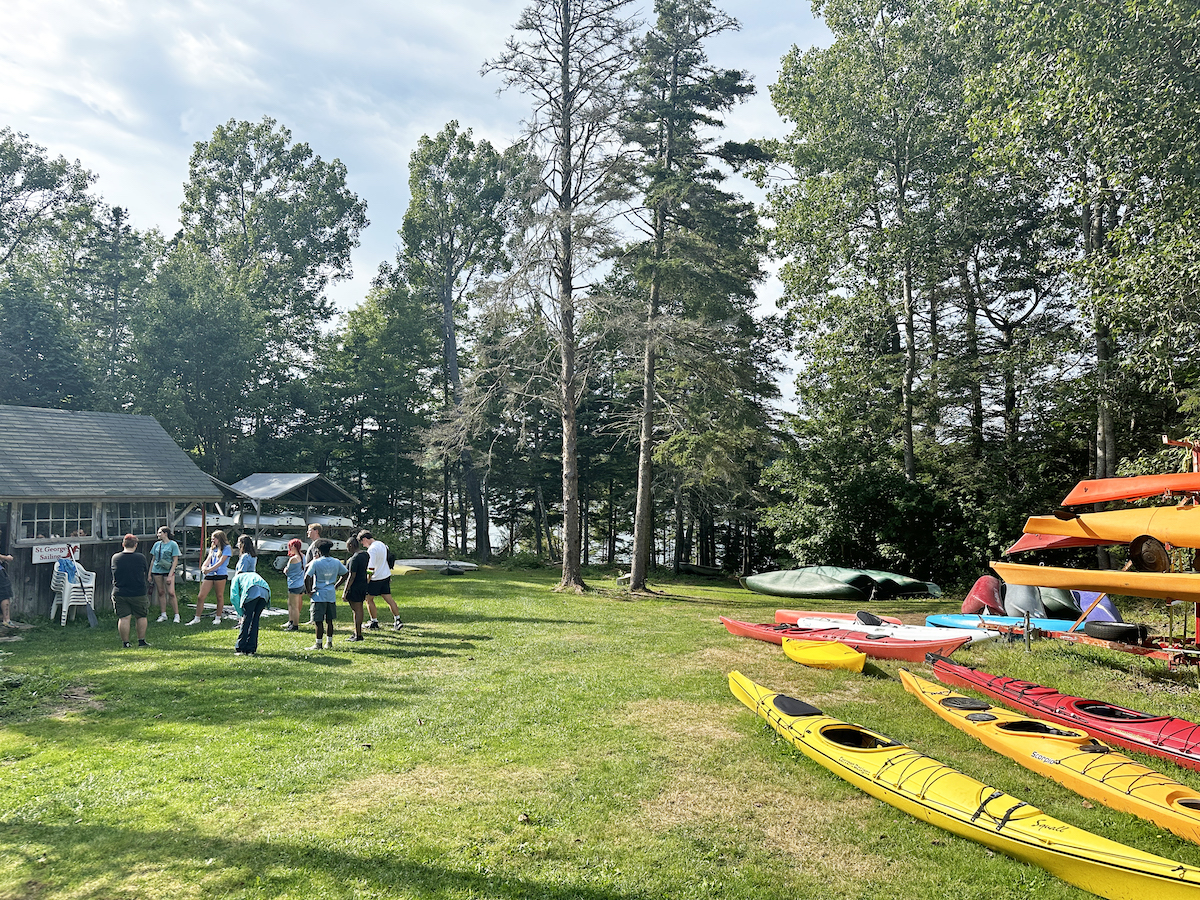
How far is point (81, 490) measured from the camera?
45.2ft

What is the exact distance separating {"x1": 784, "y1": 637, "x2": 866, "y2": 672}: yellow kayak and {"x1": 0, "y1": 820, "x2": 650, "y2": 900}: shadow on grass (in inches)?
251

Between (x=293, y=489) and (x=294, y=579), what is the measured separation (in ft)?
39.7

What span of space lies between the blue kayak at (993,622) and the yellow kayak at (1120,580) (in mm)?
4142

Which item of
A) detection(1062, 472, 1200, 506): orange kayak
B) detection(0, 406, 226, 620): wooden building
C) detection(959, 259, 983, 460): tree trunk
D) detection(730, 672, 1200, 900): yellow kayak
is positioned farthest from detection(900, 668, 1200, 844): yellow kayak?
detection(959, 259, 983, 460): tree trunk

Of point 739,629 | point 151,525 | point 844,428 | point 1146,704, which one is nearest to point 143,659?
point 151,525

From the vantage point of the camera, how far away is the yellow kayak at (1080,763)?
4945 millimetres

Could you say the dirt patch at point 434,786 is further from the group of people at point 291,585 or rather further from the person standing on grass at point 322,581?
the person standing on grass at point 322,581

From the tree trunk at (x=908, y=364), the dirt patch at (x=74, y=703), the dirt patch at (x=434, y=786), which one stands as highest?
the tree trunk at (x=908, y=364)

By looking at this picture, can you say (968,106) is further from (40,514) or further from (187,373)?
(187,373)

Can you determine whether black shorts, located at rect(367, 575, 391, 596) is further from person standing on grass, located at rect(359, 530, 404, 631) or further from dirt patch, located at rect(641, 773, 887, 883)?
dirt patch, located at rect(641, 773, 887, 883)

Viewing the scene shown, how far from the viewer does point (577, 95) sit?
19.2 metres

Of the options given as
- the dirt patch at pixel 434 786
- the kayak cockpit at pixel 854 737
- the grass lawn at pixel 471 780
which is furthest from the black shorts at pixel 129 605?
the kayak cockpit at pixel 854 737

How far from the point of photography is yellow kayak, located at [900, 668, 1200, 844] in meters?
4.95

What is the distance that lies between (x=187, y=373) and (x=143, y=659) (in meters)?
22.1
